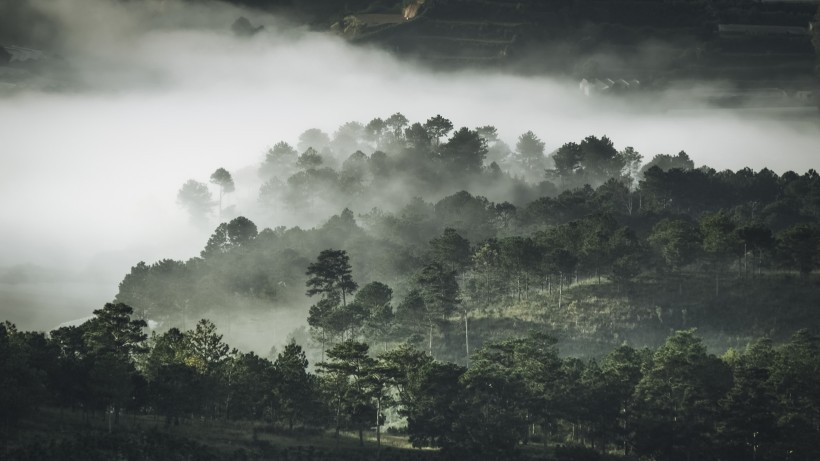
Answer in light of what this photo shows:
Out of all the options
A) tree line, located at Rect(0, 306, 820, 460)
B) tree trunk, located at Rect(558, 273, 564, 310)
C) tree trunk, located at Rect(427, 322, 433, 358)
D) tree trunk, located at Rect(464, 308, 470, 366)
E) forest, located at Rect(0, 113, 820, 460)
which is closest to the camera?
forest, located at Rect(0, 113, 820, 460)

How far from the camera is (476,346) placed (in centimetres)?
12938

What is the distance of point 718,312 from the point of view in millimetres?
133250

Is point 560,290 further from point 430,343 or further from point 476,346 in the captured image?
point 430,343

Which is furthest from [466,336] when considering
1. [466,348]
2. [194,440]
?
[194,440]

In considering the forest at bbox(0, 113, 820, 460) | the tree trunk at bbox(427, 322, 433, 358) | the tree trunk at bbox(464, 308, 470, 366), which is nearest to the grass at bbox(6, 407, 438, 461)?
the forest at bbox(0, 113, 820, 460)

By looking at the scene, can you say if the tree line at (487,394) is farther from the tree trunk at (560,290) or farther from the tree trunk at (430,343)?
the tree trunk at (560,290)

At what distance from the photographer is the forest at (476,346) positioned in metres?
95.0

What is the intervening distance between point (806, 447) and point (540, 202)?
288 feet

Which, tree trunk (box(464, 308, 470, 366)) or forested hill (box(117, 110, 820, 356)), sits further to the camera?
forested hill (box(117, 110, 820, 356))

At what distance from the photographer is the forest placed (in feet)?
312

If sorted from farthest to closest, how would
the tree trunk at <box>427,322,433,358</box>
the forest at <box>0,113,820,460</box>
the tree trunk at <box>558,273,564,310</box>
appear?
the tree trunk at <box>558,273,564,310</box> → the tree trunk at <box>427,322,433,358</box> → the forest at <box>0,113,820,460</box>

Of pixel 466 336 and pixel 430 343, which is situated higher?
pixel 466 336

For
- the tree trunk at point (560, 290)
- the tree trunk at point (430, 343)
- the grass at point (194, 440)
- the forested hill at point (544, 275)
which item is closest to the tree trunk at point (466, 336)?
the forested hill at point (544, 275)

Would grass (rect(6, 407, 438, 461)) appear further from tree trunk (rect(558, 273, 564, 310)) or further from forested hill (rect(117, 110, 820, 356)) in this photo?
tree trunk (rect(558, 273, 564, 310))
